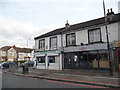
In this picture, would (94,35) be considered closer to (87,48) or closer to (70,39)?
(87,48)

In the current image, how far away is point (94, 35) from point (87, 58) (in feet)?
10.5

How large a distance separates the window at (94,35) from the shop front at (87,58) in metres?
1.12

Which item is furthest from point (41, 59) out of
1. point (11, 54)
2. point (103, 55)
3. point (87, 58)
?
point (11, 54)

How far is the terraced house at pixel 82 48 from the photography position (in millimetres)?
14384

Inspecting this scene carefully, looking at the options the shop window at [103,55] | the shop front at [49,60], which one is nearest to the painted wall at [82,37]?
the shop window at [103,55]

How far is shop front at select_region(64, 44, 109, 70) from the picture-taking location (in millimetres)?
14734

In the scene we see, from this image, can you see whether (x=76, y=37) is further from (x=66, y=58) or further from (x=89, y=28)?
(x=66, y=58)

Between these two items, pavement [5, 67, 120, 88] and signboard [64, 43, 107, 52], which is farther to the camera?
signboard [64, 43, 107, 52]

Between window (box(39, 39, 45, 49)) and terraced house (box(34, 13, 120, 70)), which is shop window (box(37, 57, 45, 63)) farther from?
window (box(39, 39, 45, 49))

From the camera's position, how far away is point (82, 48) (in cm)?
1630

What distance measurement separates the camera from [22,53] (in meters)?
60.7

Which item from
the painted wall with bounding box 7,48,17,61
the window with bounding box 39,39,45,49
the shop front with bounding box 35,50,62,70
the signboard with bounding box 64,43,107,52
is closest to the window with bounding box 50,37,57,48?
the shop front with bounding box 35,50,62,70

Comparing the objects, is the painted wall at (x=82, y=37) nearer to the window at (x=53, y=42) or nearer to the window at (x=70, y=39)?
the window at (x=70, y=39)

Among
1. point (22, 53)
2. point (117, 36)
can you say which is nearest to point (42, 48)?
point (117, 36)
